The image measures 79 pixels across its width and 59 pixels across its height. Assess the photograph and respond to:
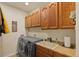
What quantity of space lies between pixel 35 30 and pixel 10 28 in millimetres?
367

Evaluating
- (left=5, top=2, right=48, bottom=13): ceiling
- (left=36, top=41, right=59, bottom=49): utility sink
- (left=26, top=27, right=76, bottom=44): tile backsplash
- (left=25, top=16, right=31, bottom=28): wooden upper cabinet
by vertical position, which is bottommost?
(left=36, top=41, right=59, bottom=49): utility sink

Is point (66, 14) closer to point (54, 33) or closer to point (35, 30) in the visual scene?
point (54, 33)

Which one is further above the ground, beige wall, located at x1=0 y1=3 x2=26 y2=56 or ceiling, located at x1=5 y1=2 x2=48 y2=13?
ceiling, located at x1=5 y1=2 x2=48 y2=13

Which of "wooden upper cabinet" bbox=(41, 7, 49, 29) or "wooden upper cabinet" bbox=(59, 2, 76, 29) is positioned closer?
"wooden upper cabinet" bbox=(59, 2, 76, 29)

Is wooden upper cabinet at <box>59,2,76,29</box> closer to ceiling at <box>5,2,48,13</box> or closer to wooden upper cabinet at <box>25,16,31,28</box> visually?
ceiling at <box>5,2,48,13</box>

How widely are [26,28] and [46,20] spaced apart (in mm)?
343

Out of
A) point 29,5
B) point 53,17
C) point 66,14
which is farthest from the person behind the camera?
A: point 53,17

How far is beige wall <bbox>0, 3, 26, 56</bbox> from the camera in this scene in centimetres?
151

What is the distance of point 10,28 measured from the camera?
1532 millimetres

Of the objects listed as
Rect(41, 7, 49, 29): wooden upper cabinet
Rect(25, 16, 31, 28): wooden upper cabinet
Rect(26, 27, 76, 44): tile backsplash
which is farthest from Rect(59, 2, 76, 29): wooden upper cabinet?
Rect(25, 16, 31, 28): wooden upper cabinet

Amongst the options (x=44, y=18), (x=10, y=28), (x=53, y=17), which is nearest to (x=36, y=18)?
(x=44, y=18)

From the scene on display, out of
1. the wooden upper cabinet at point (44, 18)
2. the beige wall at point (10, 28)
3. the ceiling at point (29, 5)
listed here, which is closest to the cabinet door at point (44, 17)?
the wooden upper cabinet at point (44, 18)

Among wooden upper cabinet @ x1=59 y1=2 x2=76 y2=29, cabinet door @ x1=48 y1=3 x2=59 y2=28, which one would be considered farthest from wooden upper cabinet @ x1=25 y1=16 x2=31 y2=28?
wooden upper cabinet @ x1=59 y1=2 x2=76 y2=29

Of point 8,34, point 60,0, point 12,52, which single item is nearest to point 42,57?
point 12,52
